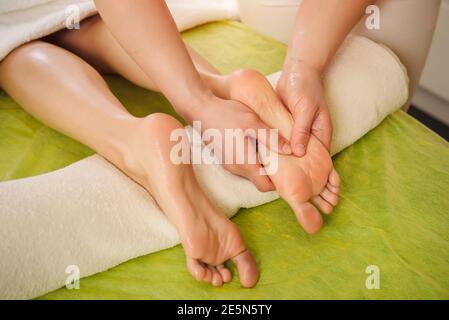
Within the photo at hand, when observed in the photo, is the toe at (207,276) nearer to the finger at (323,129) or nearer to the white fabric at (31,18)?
the finger at (323,129)

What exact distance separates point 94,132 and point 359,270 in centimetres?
48

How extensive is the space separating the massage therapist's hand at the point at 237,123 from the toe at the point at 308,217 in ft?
0.22

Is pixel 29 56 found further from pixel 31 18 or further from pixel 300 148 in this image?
pixel 300 148

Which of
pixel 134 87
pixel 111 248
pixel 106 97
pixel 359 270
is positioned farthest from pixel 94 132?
pixel 359 270

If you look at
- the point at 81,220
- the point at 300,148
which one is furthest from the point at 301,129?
the point at 81,220

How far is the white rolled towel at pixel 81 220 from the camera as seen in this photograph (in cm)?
66

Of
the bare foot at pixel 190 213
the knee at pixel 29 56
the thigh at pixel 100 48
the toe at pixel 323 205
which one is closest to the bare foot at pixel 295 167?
the toe at pixel 323 205

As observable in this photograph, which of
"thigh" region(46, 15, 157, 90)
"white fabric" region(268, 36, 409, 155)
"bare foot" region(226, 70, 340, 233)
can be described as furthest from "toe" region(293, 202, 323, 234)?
"thigh" region(46, 15, 157, 90)

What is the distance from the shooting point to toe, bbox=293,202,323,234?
71 cm

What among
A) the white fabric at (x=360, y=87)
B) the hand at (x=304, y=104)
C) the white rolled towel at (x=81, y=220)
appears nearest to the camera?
the white rolled towel at (x=81, y=220)

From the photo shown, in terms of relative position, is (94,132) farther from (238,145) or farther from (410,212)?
(410,212)

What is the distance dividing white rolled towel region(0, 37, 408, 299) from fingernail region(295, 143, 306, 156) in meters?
0.10

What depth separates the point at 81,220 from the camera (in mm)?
701

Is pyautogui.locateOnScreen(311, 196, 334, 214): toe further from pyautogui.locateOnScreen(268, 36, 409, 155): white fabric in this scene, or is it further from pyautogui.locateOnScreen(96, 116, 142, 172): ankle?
pyautogui.locateOnScreen(96, 116, 142, 172): ankle
